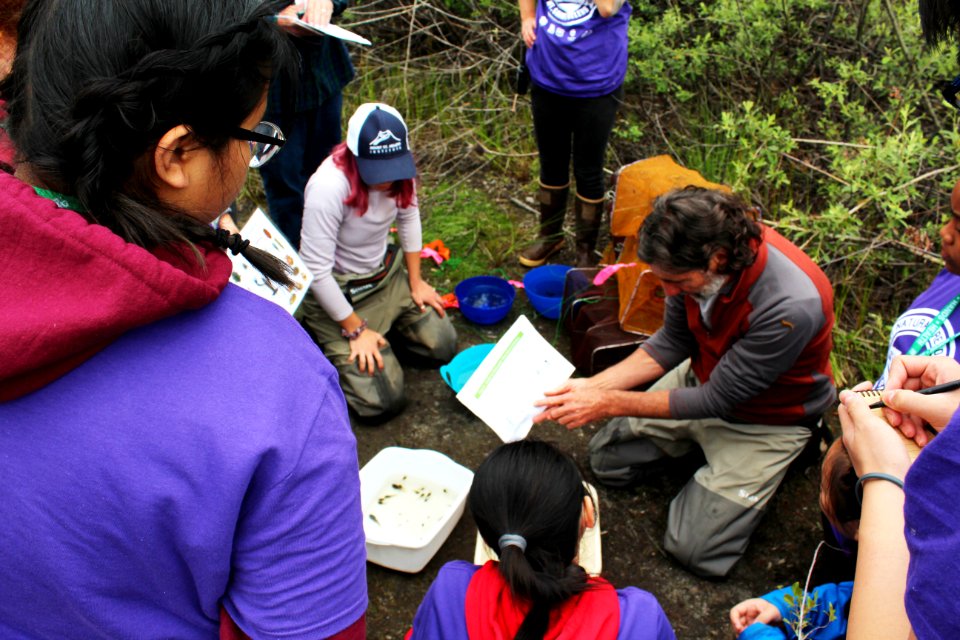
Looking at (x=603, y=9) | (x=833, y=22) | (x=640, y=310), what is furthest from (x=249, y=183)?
(x=833, y=22)

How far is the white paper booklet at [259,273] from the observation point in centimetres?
255

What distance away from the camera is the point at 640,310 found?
3213 millimetres

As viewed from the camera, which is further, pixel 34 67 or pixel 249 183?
pixel 249 183

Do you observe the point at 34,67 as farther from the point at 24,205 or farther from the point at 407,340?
the point at 407,340

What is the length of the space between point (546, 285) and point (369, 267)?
3.53 ft

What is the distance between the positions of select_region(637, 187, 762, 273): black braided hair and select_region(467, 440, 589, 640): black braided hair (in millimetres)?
860

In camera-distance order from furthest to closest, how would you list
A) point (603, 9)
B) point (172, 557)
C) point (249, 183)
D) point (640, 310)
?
point (249, 183)
point (603, 9)
point (640, 310)
point (172, 557)

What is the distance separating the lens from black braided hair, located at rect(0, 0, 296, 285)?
773mm

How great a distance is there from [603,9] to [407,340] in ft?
6.34

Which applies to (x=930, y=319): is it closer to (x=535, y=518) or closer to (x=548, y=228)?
(x=535, y=518)

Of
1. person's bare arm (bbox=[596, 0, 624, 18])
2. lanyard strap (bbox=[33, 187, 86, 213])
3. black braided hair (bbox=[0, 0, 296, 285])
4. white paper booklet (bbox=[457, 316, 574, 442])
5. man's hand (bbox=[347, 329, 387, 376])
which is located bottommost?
man's hand (bbox=[347, 329, 387, 376])

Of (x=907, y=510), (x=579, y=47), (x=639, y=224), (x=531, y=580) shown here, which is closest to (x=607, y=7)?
(x=579, y=47)

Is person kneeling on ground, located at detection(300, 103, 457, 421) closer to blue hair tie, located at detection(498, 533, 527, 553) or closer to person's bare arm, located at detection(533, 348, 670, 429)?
person's bare arm, located at detection(533, 348, 670, 429)

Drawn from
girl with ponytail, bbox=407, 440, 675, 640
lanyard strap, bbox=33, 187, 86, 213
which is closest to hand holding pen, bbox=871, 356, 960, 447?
girl with ponytail, bbox=407, 440, 675, 640
